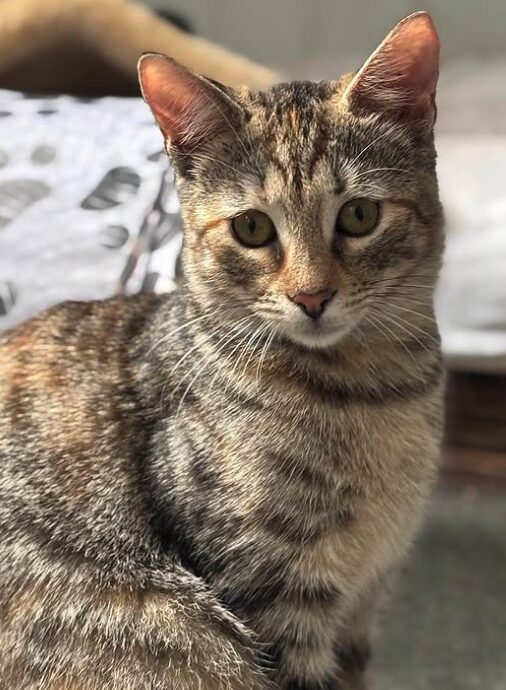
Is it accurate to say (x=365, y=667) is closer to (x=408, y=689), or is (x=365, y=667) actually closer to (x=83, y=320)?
(x=408, y=689)

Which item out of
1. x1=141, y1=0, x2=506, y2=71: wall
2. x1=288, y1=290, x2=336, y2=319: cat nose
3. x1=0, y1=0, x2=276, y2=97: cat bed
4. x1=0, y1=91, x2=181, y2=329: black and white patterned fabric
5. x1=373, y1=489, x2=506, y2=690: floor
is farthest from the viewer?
x1=141, y1=0, x2=506, y2=71: wall

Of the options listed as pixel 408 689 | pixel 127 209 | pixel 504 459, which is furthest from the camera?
pixel 504 459

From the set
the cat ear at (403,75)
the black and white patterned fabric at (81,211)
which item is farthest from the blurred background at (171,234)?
the cat ear at (403,75)

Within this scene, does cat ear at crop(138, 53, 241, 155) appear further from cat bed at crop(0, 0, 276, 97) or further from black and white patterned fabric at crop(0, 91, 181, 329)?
cat bed at crop(0, 0, 276, 97)

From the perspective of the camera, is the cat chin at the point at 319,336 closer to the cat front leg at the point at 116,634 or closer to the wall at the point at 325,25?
the cat front leg at the point at 116,634

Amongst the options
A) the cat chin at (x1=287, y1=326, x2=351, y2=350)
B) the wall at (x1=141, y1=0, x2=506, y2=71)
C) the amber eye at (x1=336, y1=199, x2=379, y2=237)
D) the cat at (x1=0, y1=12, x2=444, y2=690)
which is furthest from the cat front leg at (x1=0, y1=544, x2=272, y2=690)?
the wall at (x1=141, y1=0, x2=506, y2=71)

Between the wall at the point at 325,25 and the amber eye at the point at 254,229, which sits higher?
the wall at the point at 325,25

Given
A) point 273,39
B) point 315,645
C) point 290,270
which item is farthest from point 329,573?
point 273,39
